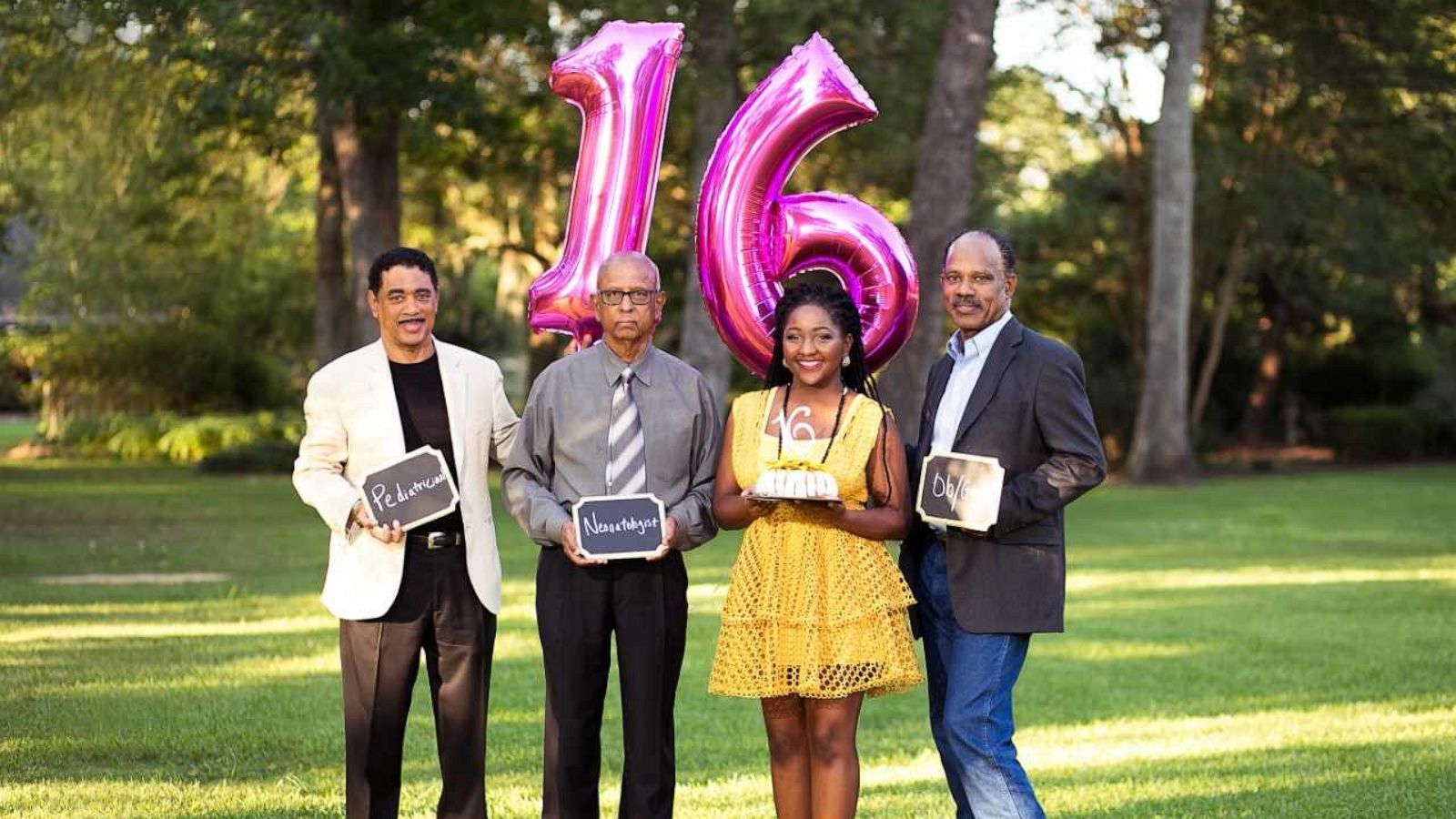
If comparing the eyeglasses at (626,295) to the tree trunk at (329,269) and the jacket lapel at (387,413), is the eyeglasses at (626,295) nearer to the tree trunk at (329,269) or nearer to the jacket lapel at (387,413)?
the jacket lapel at (387,413)

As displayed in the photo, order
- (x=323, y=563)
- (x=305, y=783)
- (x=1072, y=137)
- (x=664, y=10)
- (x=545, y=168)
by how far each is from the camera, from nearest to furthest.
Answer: (x=305, y=783) → (x=323, y=563) → (x=664, y=10) → (x=545, y=168) → (x=1072, y=137)

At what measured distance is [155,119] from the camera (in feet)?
70.3

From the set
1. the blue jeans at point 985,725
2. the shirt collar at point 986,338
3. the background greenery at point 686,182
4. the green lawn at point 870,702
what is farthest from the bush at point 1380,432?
the blue jeans at point 985,725

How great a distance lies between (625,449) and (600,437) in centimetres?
9

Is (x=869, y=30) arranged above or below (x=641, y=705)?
above

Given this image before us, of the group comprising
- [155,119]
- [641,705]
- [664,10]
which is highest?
[664,10]

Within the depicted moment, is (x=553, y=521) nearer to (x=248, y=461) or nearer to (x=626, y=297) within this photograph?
(x=626, y=297)

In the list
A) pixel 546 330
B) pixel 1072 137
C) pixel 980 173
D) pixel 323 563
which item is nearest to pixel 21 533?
pixel 323 563

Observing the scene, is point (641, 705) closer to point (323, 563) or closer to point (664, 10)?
point (323, 563)

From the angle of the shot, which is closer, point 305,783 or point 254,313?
point 305,783

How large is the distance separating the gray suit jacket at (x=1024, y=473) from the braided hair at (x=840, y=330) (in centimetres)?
32

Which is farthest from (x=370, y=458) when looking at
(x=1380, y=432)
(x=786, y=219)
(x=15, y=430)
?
(x=15, y=430)

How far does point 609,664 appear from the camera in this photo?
6.07m

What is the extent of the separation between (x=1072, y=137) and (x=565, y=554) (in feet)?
116
